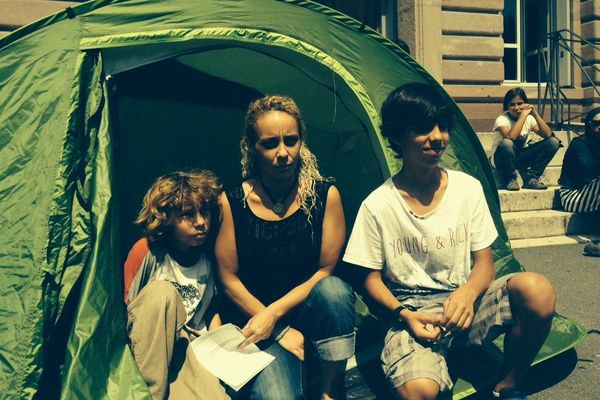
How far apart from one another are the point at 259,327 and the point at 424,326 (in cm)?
65

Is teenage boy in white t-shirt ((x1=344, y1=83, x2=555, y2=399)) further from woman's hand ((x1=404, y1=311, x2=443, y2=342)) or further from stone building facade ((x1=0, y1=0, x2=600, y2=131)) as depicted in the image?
stone building facade ((x1=0, y1=0, x2=600, y2=131))

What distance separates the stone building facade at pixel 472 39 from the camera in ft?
27.4

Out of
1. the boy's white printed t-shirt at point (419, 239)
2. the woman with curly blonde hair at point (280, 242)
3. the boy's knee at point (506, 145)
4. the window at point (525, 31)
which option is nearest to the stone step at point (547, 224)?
the boy's knee at point (506, 145)

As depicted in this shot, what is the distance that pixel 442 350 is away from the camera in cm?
236

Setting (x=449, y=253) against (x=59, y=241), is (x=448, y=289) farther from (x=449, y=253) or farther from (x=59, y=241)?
(x=59, y=241)

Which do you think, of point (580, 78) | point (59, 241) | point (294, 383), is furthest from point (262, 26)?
point (580, 78)

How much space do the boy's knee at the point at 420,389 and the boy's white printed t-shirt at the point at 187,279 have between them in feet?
3.30

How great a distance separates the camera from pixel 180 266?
276 cm

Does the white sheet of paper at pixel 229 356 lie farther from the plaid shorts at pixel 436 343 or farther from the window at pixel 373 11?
the window at pixel 373 11

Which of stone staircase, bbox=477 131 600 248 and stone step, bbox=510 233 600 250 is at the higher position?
stone staircase, bbox=477 131 600 248

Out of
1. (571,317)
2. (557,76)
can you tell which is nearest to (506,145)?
(557,76)

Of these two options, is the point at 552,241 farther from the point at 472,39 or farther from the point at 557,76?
the point at 472,39

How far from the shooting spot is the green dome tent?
226 centimetres

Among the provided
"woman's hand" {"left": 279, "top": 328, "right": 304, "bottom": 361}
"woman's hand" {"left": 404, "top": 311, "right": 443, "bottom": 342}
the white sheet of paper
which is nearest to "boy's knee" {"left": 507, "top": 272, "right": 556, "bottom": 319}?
"woman's hand" {"left": 404, "top": 311, "right": 443, "bottom": 342}
